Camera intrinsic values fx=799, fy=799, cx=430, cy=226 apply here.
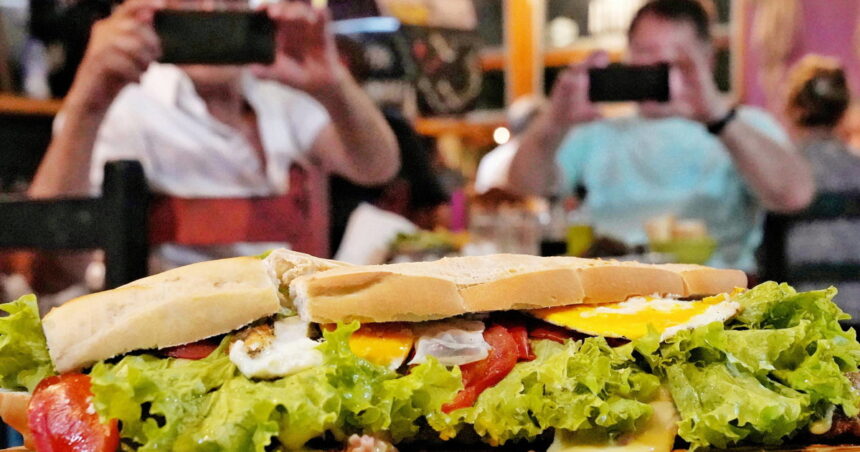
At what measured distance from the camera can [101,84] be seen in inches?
130

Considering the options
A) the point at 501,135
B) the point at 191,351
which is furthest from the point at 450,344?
the point at 501,135

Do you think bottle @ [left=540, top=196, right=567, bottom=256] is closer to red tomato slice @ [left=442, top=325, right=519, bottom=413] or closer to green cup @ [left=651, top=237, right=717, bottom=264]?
green cup @ [left=651, top=237, right=717, bottom=264]

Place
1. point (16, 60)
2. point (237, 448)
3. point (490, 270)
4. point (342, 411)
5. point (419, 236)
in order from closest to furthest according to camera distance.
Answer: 1. point (237, 448)
2. point (342, 411)
3. point (490, 270)
4. point (419, 236)
5. point (16, 60)

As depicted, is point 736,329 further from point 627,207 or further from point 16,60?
point 16,60

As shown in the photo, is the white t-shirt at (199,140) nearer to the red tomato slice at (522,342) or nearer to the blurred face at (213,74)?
the blurred face at (213,74)

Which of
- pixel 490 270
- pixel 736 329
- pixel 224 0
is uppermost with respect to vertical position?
pixel 224 0

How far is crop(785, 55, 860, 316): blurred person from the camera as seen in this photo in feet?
14.2

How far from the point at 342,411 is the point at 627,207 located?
155 inches

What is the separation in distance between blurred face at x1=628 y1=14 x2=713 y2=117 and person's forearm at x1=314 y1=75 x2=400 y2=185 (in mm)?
1358

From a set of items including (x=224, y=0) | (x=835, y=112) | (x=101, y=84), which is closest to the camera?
(x=101, y=84)

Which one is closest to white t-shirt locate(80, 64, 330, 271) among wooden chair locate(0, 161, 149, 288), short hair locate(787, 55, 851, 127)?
wooden chair locate(0, 161, 149, 288)

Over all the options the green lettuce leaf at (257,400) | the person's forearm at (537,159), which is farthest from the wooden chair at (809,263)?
the green lettuce leaf at (257,400)

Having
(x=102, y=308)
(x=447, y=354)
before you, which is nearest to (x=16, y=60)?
(x=102, y=308)

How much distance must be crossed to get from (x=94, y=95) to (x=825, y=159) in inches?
154
